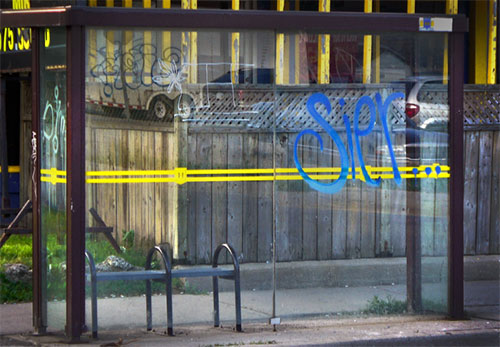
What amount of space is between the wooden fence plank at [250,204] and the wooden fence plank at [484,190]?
3498mm

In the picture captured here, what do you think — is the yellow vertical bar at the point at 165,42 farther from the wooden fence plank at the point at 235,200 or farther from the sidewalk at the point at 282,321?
the sidewalk at the point at 282,321

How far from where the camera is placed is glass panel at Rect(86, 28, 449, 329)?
728 cm

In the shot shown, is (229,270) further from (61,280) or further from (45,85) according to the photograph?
(45,85)

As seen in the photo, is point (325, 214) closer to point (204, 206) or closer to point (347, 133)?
point (347, 133)

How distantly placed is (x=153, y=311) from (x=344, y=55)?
9.48 ft

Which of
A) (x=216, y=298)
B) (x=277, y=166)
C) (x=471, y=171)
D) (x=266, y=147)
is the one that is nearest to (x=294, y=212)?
(x=277, y=166)

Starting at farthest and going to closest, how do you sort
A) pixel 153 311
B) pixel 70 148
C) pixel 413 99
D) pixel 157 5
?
pixel 157 5, pixel 413 99, pixel 153 311, pixel 70 148

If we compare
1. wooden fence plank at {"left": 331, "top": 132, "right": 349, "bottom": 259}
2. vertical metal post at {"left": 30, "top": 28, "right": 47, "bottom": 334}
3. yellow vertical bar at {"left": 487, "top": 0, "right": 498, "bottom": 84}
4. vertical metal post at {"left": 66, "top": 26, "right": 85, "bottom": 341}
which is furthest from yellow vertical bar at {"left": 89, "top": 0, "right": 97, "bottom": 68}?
yellow vertical bar at {"left": 487, "top": 0, "right": 498, "bottom": 84}

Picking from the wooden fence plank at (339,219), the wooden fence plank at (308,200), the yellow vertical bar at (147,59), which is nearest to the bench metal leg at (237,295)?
the wooden fence plank at (308,200)

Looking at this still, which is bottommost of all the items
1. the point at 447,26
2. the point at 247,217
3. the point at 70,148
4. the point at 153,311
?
the point at 153,311

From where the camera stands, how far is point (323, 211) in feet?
25.6

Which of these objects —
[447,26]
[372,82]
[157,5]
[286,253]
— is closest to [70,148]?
[286,253]

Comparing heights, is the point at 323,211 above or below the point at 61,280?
above

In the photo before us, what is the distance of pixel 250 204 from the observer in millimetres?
7648
